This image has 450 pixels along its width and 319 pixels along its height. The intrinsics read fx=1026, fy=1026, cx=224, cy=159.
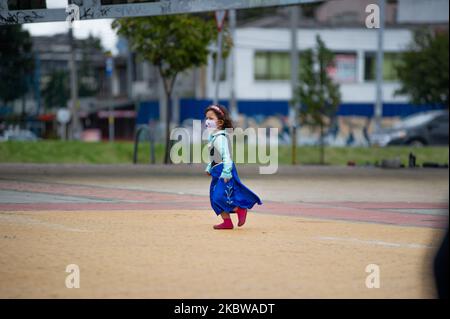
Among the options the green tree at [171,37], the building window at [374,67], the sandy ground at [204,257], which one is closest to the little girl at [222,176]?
the sandy ground at [204,257]

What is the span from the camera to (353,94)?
62594 millimetres

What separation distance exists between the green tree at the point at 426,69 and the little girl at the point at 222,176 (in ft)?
133

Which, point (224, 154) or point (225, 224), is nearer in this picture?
point (224, 154)

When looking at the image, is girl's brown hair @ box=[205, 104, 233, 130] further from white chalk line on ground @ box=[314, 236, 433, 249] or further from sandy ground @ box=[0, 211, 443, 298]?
white chalk line on ground @ box=[314, 236, 433, 249]

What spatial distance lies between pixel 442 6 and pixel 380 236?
1486cm

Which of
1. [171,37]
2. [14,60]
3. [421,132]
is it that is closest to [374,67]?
[14,60]

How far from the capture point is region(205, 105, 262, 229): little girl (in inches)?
474

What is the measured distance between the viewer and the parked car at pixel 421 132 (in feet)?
132

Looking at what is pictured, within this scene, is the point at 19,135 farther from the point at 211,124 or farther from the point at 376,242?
the point at 376,242

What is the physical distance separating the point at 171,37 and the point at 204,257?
765 inches

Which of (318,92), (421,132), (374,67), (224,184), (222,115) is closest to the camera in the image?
(224,184)

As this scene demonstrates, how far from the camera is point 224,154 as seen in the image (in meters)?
12.0

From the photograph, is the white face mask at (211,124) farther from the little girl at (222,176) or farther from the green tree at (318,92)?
the green tree at (318,92)

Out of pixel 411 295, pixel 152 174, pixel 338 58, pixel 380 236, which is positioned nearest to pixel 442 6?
pixel 152 174
